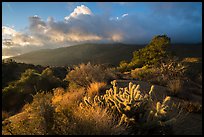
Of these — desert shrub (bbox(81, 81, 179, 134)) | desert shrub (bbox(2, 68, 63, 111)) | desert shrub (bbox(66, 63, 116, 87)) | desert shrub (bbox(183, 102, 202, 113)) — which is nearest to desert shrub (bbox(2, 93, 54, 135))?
desert shrub (bbox(81, 81, 179, 134))

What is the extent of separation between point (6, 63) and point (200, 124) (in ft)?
138

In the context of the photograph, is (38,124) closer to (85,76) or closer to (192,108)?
(192,108)

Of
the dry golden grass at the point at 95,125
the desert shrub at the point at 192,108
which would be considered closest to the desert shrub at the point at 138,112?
the dry golden grass at the point at 95,125

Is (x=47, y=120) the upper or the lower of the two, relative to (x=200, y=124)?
upper

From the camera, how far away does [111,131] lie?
5992 millimetres

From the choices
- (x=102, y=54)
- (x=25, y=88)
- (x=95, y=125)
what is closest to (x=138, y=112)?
(x=95, y=125)

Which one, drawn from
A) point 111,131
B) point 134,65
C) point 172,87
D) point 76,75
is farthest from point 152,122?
point 134,65

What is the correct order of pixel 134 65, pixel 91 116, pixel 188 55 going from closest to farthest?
pixel 91 116 < pixel 134 65 < pixel 188 55

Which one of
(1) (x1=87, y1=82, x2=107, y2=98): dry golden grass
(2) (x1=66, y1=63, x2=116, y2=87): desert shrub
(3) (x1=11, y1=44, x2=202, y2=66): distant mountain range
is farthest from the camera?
(3) (x1=11, y1=44, x2=202, y2=66): distant mountain range

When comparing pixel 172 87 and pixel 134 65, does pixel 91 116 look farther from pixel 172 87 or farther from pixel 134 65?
pixel 134 65

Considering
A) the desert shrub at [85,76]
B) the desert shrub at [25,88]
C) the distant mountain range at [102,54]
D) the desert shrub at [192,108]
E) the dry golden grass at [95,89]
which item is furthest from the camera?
the distant mountain range at [102,54]

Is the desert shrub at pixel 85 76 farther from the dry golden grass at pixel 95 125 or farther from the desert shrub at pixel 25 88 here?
the desert shrub at pixel 25 88

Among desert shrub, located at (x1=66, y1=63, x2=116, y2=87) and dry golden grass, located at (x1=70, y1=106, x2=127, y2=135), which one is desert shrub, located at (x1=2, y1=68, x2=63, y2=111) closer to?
desert shrub, located at (x1=66, y1=63, x2=116, y2=87)

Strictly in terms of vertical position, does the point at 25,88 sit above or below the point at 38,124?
below
